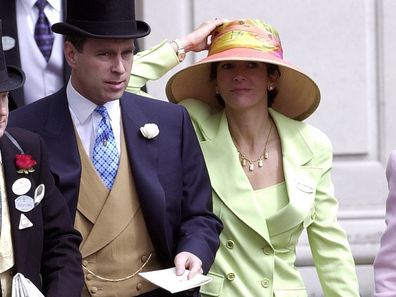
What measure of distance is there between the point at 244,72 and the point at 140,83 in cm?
44

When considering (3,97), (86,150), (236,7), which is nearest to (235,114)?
(86,150)

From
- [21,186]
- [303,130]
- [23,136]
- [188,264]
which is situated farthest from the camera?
[303,130]

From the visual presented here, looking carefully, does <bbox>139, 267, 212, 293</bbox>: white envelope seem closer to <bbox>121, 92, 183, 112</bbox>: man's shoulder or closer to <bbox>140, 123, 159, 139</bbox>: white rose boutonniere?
<bbox>140, 123, 159, 139</bbox>: white rose boutonniere

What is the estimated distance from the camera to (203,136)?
5469 mm

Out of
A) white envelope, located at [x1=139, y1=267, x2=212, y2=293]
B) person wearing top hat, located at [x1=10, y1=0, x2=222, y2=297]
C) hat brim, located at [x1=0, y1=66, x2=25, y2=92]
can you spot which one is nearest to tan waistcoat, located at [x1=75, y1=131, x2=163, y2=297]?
person wearing top hat, located at [x1=10, y1=0, x2=222, y2=297]

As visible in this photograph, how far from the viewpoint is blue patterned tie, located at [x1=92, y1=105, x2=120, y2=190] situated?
4.94 meters

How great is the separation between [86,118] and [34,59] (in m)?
1.03

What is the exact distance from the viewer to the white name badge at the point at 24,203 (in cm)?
450

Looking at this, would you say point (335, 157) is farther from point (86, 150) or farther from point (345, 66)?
point (86, 150)

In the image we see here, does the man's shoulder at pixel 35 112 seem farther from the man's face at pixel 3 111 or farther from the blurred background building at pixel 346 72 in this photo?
the blurred background building at pixel 346 72

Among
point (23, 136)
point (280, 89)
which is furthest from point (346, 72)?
point (23, 136)

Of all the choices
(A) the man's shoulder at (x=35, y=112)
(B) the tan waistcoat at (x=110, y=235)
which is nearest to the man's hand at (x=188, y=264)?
(B) the tan waistcoat at (x=110, y=235)

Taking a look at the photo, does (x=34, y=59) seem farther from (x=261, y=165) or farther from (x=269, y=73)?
(x=261, y=165)

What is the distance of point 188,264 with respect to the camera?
16.0 ft
